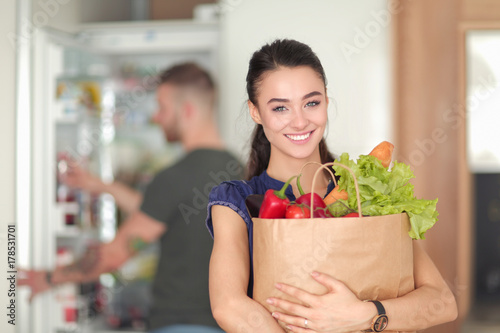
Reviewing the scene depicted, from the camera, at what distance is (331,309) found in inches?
40.1

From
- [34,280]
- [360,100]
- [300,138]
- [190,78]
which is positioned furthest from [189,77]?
[300,138]

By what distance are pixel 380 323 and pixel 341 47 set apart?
6.03 feet

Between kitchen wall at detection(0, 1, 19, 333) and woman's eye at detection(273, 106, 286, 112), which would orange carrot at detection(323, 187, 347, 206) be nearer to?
woman's eye at detection(273, 106, 286, 112)

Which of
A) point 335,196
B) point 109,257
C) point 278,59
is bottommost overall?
point 109,257

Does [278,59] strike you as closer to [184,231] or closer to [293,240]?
[293,240]

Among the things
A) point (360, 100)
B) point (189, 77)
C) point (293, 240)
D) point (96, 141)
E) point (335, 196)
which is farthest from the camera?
point (96, 141)

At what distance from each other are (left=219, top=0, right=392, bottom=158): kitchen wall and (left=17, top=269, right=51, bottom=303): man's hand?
3.69 feet

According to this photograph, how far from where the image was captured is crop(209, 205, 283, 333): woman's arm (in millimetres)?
1060

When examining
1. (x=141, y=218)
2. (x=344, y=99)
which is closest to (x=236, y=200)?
(x=141, y=218)

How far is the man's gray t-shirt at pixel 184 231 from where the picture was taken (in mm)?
2088

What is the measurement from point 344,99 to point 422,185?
0.56 m

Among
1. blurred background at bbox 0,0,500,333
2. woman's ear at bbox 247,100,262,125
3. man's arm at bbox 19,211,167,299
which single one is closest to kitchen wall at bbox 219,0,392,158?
blurred background at bbox 0,0,500,333

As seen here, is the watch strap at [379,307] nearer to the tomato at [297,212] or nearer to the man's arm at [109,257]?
the tomato at [297,212]

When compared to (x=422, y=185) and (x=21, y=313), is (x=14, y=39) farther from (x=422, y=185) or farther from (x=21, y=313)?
(x=422, y=185)
